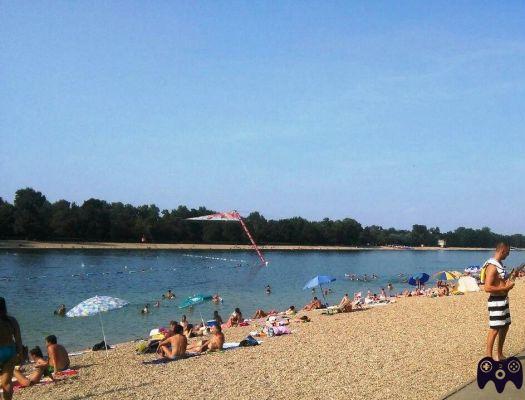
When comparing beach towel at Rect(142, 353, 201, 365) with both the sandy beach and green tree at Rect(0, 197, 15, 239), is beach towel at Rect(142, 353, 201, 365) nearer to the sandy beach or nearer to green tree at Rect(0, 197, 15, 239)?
the sandy beach

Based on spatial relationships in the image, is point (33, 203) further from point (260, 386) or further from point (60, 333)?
point (260, 386)

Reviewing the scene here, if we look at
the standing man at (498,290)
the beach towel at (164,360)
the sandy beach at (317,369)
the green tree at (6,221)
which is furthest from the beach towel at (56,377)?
the green tree at (6,221)

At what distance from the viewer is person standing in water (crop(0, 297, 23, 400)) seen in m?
5.96

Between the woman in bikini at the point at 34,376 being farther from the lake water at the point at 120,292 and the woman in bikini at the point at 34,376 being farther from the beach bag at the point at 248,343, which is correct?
the lake water at the point at 120,292

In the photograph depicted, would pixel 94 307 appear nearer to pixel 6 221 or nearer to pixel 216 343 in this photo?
pixel 216 343

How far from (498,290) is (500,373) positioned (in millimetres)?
1113

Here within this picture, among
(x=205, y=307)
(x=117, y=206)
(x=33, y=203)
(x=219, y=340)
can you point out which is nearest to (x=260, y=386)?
(x=219, y=340)

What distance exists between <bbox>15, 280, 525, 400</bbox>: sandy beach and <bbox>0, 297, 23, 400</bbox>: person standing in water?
1.82 m

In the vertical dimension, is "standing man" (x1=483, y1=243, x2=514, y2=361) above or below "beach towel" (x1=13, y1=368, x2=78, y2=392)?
above

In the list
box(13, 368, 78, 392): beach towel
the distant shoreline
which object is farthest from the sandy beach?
the distant shoreline

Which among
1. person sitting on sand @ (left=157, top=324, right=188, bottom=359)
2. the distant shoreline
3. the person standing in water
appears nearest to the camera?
the person standing in water

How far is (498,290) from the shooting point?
6.00 metres

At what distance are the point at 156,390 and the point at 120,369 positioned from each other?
2.83 meters

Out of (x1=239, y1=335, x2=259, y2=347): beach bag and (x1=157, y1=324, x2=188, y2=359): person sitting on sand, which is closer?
(x1=157, y1=324, x2=188, y2=359): person sitting on sand
